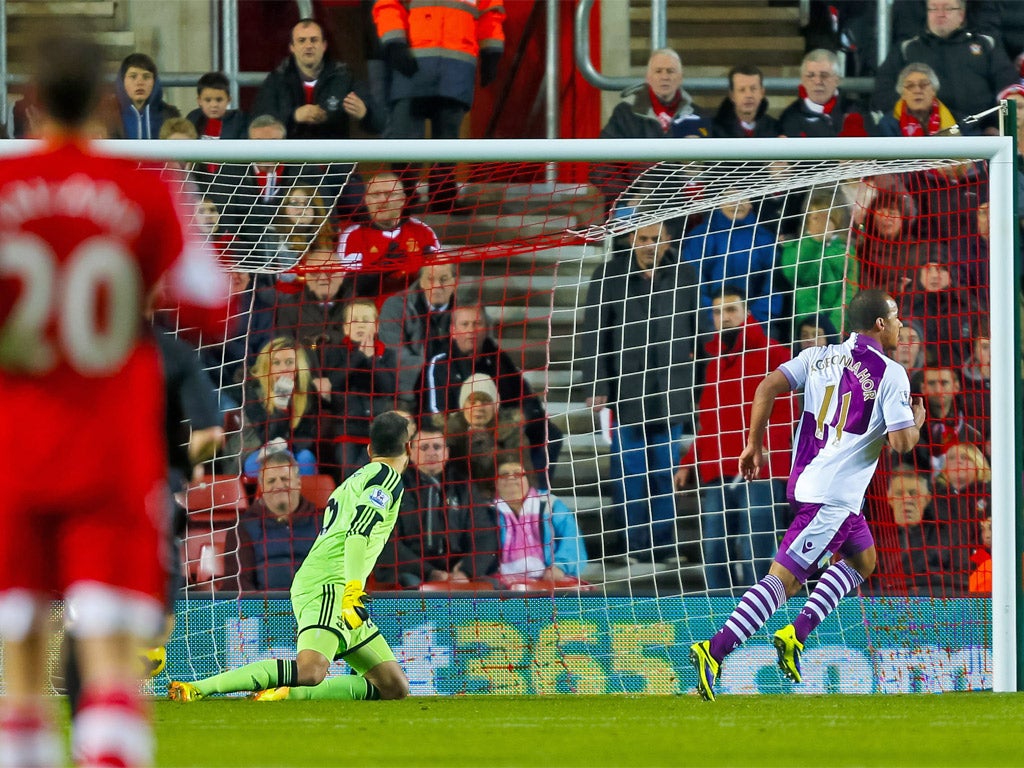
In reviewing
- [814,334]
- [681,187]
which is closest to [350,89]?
[681,187]

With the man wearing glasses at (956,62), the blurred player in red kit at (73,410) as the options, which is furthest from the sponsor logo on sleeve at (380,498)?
the man wearing glasses at (956,62)

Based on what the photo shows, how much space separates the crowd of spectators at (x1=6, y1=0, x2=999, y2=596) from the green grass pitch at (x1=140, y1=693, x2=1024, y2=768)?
3.77ft

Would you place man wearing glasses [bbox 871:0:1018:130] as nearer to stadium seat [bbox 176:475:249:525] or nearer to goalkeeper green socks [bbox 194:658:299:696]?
stadium seat [bbox 176:475:249:525]

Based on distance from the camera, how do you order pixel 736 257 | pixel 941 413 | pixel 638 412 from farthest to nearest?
pixel 736 257 → pixel 638 412 → pixel 941 413

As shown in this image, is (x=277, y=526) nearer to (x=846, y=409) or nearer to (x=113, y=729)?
(x=846, y=409)

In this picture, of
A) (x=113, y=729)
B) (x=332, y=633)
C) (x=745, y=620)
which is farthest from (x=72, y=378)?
(x=745, y=620)

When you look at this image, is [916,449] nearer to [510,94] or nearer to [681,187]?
[681,187]

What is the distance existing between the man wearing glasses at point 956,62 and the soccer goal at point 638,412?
4.10ft

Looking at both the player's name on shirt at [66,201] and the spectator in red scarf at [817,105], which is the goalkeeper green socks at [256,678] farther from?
the spectator in red scarf at [817,105]

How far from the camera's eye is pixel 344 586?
745 cm

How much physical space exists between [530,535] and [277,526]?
1.33 metres

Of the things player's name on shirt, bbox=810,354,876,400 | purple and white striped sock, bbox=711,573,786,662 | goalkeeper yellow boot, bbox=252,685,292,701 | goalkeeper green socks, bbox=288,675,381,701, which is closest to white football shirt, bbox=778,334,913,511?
player's name on shirt, bbox=810,354,876,400

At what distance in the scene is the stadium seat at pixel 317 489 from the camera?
880 cm

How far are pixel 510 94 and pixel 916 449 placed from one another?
581cm
